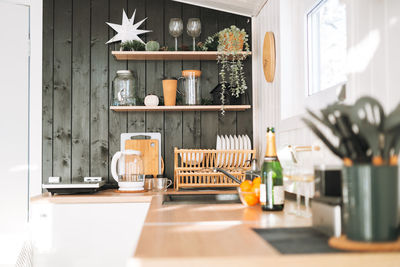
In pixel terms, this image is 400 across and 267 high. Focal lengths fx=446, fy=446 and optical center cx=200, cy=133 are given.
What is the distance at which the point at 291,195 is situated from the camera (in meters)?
2.30

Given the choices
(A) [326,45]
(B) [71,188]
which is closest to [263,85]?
(A) [326,45]

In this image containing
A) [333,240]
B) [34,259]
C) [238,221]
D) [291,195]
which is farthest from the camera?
[34,259]

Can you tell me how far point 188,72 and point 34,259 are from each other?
1.53m

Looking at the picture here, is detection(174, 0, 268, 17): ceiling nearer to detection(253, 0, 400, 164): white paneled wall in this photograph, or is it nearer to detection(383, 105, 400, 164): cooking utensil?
detection(253, 0, 400, 164): white paneled wall

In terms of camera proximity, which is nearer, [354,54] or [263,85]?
[354,54]

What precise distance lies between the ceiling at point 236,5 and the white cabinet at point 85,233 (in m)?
1.54

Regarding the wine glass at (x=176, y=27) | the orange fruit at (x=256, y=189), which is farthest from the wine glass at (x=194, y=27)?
the orange fruit at (x=256, y=189)

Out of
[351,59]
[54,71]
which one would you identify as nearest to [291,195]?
[351,59]

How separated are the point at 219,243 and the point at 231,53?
7.00ft

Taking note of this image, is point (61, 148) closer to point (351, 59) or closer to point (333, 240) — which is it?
point (351, 59)

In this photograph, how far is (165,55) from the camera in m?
3.13

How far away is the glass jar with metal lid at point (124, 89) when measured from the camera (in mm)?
3098

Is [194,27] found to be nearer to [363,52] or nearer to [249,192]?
[249,192]

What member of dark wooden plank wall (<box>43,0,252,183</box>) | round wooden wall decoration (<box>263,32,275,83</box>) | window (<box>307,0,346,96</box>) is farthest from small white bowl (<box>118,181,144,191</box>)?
window (<box>307,0,346,96</box>)
